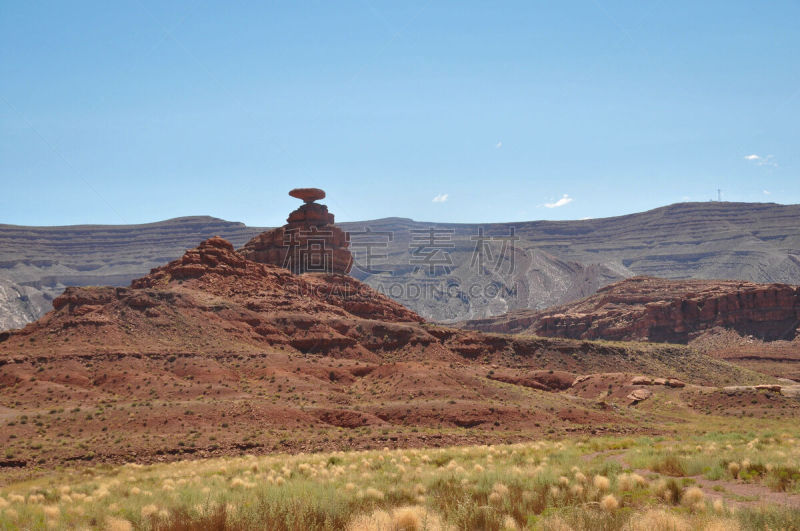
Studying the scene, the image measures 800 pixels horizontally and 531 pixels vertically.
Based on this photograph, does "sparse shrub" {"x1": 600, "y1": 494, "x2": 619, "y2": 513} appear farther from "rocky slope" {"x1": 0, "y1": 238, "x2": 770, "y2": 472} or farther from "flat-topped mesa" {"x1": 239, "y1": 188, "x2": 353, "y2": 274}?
"flat-topped mesa" {"x1": 239, "y1": 188, "x2": 353, "y2": 274}

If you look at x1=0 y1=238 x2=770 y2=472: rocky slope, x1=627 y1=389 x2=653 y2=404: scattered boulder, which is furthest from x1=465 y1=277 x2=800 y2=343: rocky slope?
x1=627 y1=389 x2=653 y2=404: scattered boulder

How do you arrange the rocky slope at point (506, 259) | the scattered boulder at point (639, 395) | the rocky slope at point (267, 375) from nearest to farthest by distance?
the rocky slope at point (267, 375), the scattered boulder at point (639, 395), the rocky slope at point (506, 259)

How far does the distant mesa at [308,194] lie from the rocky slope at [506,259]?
6433 centimetres

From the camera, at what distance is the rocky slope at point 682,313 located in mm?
83188

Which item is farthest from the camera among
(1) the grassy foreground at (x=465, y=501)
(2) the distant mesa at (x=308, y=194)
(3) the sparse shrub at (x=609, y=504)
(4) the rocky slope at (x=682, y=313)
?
(4) the rocky slope at (x=682, y=313)

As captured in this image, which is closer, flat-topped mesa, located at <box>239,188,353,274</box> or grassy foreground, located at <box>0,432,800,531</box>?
grassy foreground, located at <box>0,432,800,531</box>

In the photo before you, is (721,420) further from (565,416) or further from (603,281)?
(603,281)

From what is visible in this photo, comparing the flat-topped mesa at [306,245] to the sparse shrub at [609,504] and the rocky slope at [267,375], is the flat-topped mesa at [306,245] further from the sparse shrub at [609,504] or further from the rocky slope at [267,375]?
the sparse shrub at [609,504]

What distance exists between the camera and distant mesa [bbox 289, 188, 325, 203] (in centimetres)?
8100

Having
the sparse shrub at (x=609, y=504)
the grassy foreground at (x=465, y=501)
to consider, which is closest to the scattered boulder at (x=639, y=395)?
the grassy foreground at (x=465, y=501)

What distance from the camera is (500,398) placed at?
140ft

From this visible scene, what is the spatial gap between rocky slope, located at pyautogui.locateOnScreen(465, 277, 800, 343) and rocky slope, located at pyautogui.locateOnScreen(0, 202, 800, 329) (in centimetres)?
4857

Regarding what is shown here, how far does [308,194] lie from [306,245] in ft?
28.4

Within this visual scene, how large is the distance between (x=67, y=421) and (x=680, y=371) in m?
53.9
